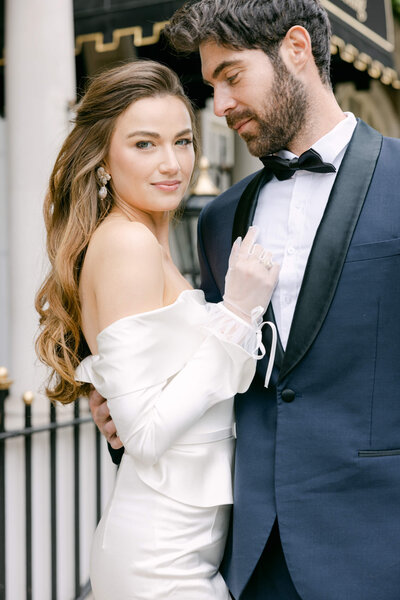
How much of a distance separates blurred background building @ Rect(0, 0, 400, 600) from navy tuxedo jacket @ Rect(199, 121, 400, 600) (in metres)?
2.14

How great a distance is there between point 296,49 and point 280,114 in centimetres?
22

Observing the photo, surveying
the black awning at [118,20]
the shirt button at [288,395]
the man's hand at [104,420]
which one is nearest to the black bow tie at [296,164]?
the shirt button at [288,395]

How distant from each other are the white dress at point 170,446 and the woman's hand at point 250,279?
44 mm

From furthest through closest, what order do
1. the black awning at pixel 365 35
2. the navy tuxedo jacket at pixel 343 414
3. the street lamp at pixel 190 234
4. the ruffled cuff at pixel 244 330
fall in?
the black awning at pixel 365 35 → the street lamp at pixel 190 234 → the ruffled cuff at pixel 244 330 → the navy tuxedo jacket at pixel 343 414

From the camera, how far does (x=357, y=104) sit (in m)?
11.7

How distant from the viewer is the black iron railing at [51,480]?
3898 millimetres

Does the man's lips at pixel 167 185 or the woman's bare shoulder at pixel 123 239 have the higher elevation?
the man's lips at pixel 167 185

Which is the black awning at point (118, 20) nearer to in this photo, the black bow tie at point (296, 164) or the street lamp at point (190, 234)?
the street lamp at point (190, 234)

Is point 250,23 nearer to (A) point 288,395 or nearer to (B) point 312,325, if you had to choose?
(B) point 312,325

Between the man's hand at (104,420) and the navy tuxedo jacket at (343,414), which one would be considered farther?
the man's hand at (104,420)

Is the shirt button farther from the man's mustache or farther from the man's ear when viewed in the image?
the man's ear

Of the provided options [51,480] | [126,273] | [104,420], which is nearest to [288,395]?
[126,273]

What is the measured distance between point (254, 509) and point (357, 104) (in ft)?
34.5

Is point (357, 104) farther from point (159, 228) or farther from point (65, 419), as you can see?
point (159, 228)
